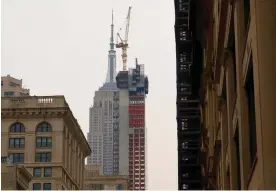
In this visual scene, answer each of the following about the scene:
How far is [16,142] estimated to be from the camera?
118750 mm

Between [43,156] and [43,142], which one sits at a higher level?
[43,142]

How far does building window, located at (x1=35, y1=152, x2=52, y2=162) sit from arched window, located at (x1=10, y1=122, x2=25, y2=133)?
420 cm

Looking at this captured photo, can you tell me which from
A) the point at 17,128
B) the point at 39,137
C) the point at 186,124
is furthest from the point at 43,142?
the point at 186,124

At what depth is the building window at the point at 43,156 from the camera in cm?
11762

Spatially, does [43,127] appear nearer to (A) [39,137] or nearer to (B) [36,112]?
(A) [39,137]

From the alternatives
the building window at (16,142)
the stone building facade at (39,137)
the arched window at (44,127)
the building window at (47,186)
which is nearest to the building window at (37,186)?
the stone building facade at (39,137)

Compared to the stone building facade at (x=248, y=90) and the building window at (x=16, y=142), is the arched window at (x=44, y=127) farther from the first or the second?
the stone building facade at (x=248, y=90)

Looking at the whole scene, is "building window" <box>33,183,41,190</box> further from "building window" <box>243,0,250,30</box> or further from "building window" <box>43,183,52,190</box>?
"building window" <box>243,0,250,30</box>

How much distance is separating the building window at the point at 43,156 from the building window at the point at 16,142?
2397 millimetres

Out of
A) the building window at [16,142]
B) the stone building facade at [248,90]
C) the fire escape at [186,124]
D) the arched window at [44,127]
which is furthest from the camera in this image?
the arched window at [44,127]

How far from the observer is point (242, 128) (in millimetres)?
24016

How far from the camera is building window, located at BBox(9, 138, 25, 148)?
11831cm

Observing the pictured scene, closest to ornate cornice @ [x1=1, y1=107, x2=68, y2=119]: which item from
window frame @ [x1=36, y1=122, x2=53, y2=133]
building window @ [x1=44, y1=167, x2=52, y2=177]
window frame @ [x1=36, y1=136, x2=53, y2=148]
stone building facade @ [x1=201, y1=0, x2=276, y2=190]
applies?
window frame @ [x1=36, y1=122, x2=53, y2=133]

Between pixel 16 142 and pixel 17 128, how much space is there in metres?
2.14
